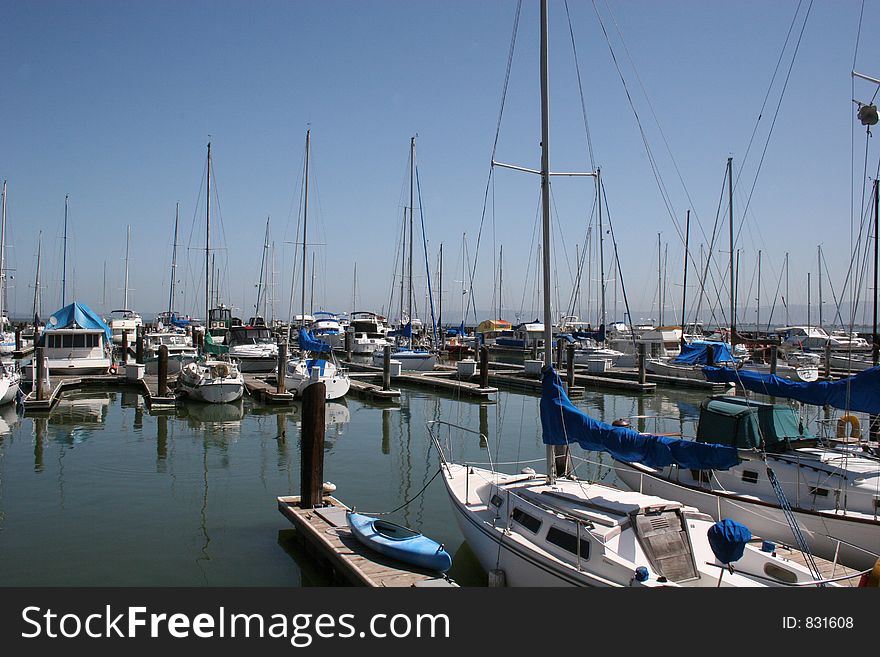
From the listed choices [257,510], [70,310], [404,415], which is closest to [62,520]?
[257,510]

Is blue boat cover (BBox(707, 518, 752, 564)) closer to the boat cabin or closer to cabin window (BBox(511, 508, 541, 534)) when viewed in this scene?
cabin window (BBox(511, 508, 541, 534))

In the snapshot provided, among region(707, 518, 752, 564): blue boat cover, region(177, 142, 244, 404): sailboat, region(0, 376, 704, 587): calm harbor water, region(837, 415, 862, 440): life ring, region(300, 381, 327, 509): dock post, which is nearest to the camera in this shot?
region(707, 518, 752, 564): blue boat cover

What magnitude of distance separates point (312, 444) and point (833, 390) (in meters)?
12.0

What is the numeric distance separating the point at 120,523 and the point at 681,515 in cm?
1210

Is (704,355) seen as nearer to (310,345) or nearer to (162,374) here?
(310,345)

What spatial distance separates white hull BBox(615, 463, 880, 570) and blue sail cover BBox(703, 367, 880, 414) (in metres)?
2.41

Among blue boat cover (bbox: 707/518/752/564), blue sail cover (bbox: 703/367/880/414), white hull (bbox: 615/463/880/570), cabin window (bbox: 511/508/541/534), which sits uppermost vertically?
blue sail cover (bbox: 703/367/880/414)

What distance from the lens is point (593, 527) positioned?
402 inches

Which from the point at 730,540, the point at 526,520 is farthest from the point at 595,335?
the point at 730,540

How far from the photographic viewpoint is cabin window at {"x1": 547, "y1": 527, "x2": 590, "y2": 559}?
10055 mm

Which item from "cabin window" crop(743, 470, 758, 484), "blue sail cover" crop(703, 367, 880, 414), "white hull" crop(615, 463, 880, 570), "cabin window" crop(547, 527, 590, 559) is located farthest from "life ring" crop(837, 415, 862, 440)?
"cabin window" crop(547, 527, 590, 559)

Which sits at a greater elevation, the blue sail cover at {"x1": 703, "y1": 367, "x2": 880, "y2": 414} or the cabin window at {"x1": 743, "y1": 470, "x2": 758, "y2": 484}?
the blue sail cover at {"x1": 703, "y1": 367, "x2": 880, "y2": 414}

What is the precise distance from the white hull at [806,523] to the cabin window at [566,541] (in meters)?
4.23
